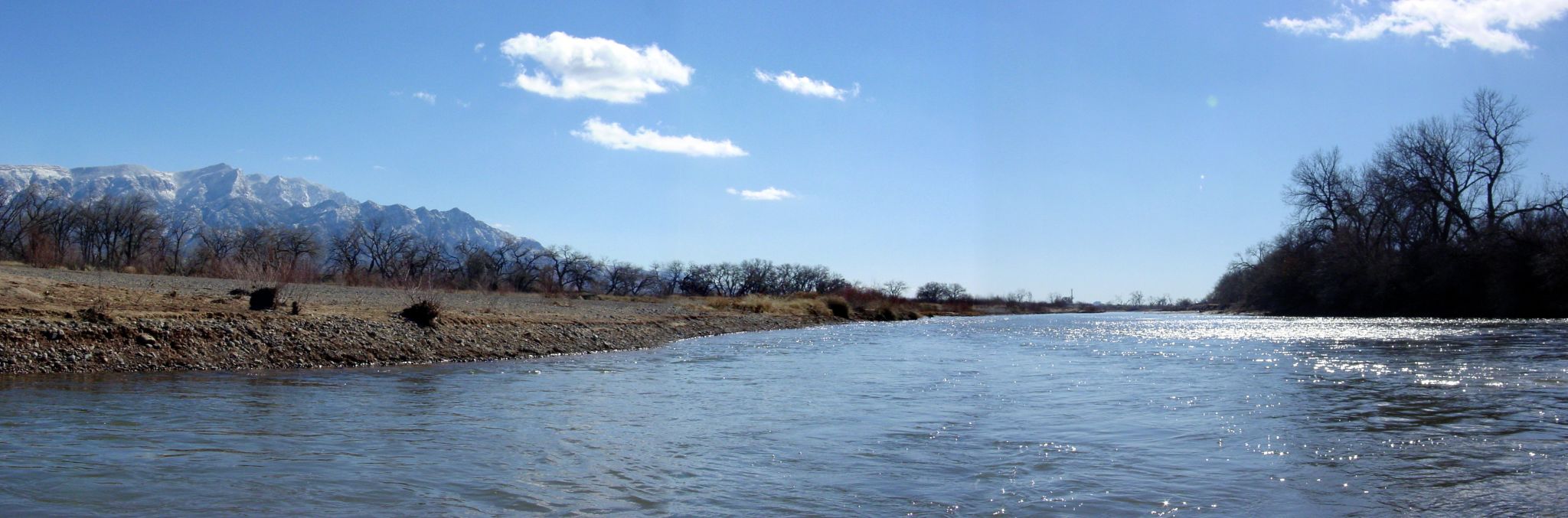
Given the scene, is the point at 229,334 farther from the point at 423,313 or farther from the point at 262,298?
the point at 423,313

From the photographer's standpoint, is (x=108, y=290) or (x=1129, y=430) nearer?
(x=1129, y=430)

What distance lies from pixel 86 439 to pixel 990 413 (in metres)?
9.28

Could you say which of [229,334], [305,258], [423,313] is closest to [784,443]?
[229,334]

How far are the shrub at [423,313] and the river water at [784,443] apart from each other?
13.2ft

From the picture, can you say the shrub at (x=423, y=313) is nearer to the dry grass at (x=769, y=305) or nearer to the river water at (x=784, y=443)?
the river water at (x=784, y=443)

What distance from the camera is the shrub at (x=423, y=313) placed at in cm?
2089

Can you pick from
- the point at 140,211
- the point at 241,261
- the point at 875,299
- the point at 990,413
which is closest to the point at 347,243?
the point at 140,211

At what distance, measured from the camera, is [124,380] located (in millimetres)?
12906

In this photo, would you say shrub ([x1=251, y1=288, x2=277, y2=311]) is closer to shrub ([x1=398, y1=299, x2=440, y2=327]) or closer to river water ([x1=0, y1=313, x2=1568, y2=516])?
shrub ([x1=398, y1=299, x2=440, y2=327])

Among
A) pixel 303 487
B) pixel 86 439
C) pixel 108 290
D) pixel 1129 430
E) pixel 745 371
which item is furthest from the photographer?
pixel 108 290

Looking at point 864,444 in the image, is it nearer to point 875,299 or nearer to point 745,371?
point 745,371

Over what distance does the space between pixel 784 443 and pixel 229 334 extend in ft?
39.6

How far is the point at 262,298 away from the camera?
19.3 meters

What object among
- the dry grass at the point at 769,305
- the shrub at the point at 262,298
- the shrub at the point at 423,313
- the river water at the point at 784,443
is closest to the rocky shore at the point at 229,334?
the shrub at the point at 423,313
